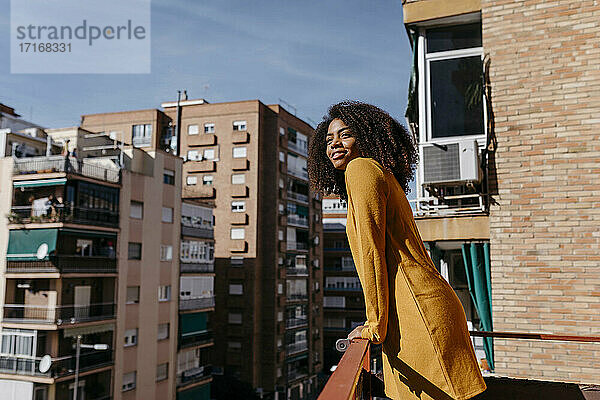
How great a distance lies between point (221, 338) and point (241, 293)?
3.31m

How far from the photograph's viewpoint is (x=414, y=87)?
8.54 m

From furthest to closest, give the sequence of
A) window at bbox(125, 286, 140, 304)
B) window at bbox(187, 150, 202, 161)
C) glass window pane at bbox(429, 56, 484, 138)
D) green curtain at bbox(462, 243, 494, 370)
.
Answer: window at bbox(187, 150, 202, 161)
window at bbox(125, 286, 140, 304)
glass window pane at bbox(429, 56, 484, 138)
green curtain at bbox(462, 243, 494, 370)

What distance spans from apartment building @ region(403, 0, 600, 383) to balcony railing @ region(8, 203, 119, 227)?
1979cm

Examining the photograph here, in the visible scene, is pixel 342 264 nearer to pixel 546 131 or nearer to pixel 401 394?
pixel 546 131

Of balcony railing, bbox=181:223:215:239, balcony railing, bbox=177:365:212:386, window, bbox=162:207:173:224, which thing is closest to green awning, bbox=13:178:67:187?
window, bbox=162:207:173:224

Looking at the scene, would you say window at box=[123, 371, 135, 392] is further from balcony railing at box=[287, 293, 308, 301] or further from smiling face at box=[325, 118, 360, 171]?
smiling face at box=[325, 118, 360, 171]

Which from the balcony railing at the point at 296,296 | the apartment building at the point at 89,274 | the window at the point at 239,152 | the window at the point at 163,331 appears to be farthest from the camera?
the balcony railing at the point at 296,296

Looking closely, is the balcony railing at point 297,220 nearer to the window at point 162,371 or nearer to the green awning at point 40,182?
the window at point 162,371

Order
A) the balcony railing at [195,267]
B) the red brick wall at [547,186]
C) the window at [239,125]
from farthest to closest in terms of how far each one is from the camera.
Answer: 1. the window at [239,125]
2. the balcony railing at [195,267]
3. the red brick wall at [547,186]

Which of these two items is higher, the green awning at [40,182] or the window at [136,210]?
the green awning at [40,182]

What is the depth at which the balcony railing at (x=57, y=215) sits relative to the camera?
23859 millimetres

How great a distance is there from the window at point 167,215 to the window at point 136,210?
1.73 m

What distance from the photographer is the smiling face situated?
2619 millimetres

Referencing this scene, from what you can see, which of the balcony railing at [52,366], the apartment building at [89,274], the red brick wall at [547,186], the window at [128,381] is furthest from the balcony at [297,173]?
the red brick wall at [547,186]
